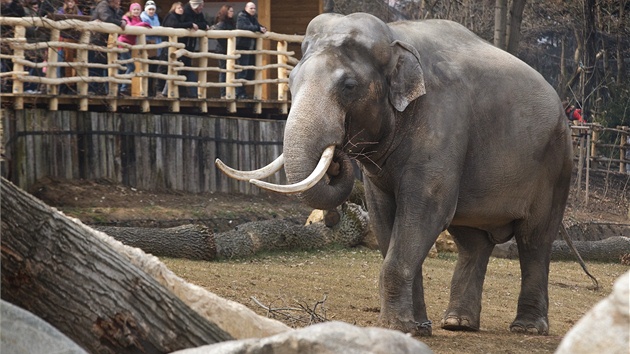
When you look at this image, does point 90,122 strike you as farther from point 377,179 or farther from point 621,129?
point 621,129

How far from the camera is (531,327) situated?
11938 millimetres

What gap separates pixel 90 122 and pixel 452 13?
1683 centimetres

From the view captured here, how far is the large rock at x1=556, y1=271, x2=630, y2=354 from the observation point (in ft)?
13.9

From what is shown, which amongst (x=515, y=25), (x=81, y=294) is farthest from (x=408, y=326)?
(x=515, y=25)

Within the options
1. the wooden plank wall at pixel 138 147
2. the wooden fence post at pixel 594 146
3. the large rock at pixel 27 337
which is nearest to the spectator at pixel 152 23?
the wooden plank wall at pixel 138 147

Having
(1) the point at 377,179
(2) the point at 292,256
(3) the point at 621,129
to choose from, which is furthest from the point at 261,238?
(3) the point at 621,129

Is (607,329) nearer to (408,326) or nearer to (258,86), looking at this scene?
(408,326)

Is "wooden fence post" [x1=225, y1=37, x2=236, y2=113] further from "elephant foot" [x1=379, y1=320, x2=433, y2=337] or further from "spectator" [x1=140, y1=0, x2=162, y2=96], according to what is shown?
"elephant foot" [x1=379, y1=320, x2=433, y2=337]

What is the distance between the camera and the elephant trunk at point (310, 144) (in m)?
10.1

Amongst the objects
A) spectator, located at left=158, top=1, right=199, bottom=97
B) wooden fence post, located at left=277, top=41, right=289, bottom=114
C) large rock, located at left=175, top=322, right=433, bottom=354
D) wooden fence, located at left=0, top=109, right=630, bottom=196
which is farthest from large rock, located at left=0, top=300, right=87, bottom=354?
wooden fence post, located at left=277, top=41, right=289, bottom=114

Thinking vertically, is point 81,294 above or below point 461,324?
above

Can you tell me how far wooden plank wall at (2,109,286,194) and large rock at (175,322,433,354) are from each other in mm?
13909

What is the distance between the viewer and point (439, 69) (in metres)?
11.1

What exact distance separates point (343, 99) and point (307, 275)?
488 centimetres
